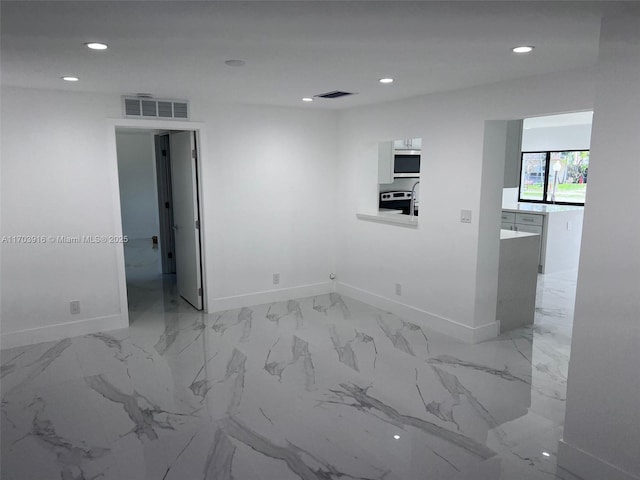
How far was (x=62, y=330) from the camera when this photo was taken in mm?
4504

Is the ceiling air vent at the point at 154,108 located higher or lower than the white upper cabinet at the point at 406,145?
higher

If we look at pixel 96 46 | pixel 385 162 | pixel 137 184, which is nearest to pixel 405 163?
pixel 385 162

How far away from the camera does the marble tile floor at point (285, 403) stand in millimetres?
2631

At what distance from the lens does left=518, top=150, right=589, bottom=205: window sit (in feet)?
29.3

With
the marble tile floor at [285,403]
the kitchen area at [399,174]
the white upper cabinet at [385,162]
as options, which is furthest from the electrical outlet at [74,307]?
the white upper cabinet at [385,162]

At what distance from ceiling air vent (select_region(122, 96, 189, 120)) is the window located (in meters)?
7.32

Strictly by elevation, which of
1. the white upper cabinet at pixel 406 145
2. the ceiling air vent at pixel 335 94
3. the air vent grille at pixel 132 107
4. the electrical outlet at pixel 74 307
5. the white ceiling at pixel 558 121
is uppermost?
the white ceiling at pixel 558 121

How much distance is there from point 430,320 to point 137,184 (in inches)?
290

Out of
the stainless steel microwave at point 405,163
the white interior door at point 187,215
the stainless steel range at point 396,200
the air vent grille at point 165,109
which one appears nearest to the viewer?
the air vent grille at point 165,109

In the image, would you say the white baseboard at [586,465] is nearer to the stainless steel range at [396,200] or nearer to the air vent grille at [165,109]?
the air vent grille at [165,109]

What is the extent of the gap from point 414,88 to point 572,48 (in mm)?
1530

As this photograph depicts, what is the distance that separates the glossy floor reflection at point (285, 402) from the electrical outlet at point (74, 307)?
0.30 metres

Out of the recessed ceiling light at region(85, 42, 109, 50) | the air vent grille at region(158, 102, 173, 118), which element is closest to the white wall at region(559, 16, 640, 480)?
the recessed ceiling light at region(85, 42, 109, 50)

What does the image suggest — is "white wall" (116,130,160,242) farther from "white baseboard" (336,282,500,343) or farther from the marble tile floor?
"white baseboard" (336,282,500,343)
